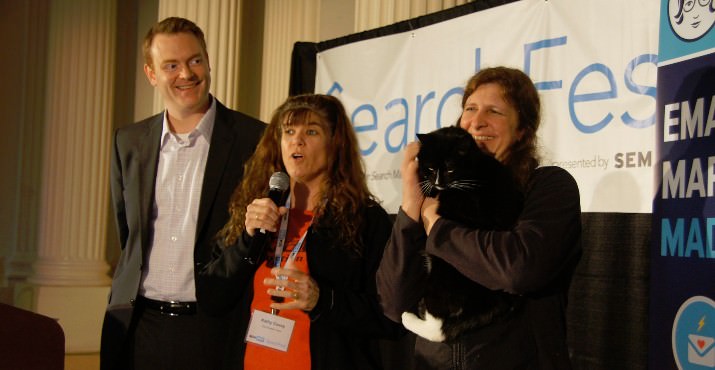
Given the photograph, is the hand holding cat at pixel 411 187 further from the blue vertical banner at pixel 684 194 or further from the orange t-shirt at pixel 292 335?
the blue vertical banner at pixel 684 194

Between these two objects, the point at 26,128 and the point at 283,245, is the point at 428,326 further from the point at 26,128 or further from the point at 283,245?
→ the point at 26,128

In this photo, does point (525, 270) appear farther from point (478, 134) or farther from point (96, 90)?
point (96, 90)

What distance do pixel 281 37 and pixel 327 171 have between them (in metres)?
4.36

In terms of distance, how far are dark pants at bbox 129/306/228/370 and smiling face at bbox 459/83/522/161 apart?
122 cm

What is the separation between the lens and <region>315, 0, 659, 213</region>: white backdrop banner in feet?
9.04

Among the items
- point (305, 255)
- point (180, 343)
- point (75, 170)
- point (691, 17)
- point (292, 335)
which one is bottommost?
point (180, 343)

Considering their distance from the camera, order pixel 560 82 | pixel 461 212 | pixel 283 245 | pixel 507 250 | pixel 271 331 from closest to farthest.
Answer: pixel 507 250, pixel 461 212, pixel 271 331, pixel 283 245, pixel 560 82

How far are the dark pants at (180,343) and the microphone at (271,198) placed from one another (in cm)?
49

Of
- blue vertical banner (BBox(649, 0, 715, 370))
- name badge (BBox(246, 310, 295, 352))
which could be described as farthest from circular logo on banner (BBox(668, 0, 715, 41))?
name badge (BBox(246, 310, 295, 352))

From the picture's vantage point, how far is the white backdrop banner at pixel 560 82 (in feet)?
9.04

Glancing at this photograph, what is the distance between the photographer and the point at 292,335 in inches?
88.0

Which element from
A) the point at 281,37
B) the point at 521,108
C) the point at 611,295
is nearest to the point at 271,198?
the point at 521,108

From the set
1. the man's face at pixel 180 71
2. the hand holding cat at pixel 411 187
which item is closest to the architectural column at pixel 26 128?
the man's face at pixel 180 71

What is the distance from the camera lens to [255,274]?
2367 mm
